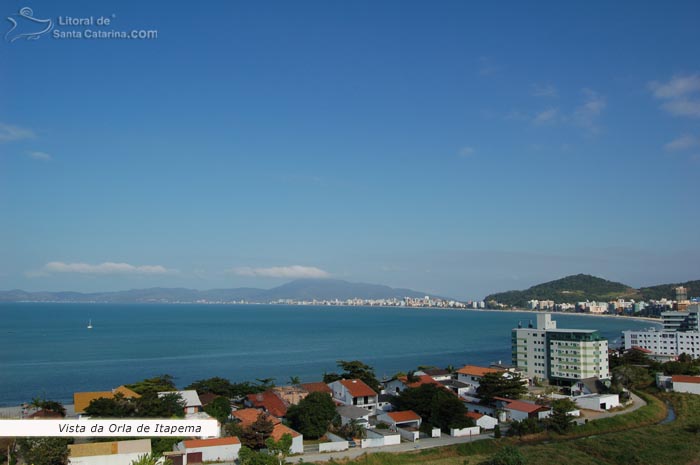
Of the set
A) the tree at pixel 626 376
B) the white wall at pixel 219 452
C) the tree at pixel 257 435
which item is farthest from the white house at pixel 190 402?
the tree at pixel 626 376

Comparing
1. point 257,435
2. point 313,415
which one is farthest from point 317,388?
point 257,435

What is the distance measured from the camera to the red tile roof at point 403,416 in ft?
71.8

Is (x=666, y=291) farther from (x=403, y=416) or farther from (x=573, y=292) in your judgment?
(x=403, y=416)

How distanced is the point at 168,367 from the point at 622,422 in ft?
114

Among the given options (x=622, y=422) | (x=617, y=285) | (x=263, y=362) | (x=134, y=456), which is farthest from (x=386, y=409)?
(x=617, y=285)

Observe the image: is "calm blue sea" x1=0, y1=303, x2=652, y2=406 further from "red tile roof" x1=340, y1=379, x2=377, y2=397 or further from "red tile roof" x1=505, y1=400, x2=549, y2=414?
"red tile roof" x1=505, y1=400, x2=549, y2=414

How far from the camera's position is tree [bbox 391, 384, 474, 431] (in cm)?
2159

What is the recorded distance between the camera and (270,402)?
2423cm

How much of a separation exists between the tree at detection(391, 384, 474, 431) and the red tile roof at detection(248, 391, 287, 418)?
509 cm

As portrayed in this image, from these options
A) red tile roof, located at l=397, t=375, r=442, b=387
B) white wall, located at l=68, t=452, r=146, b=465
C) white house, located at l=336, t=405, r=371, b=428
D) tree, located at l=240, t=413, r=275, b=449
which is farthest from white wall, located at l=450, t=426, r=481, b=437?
white wall, located at l=68, t=452, r=146, b=465

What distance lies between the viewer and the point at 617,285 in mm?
169375

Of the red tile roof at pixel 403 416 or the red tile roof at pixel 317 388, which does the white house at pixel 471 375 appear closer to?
the red tile roof at pixel 317 388

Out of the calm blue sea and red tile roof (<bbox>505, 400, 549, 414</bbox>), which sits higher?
red tile roof (<bbox>505, 400, 549, 414</bbox>)

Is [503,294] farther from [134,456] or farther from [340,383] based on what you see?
[134,456]
